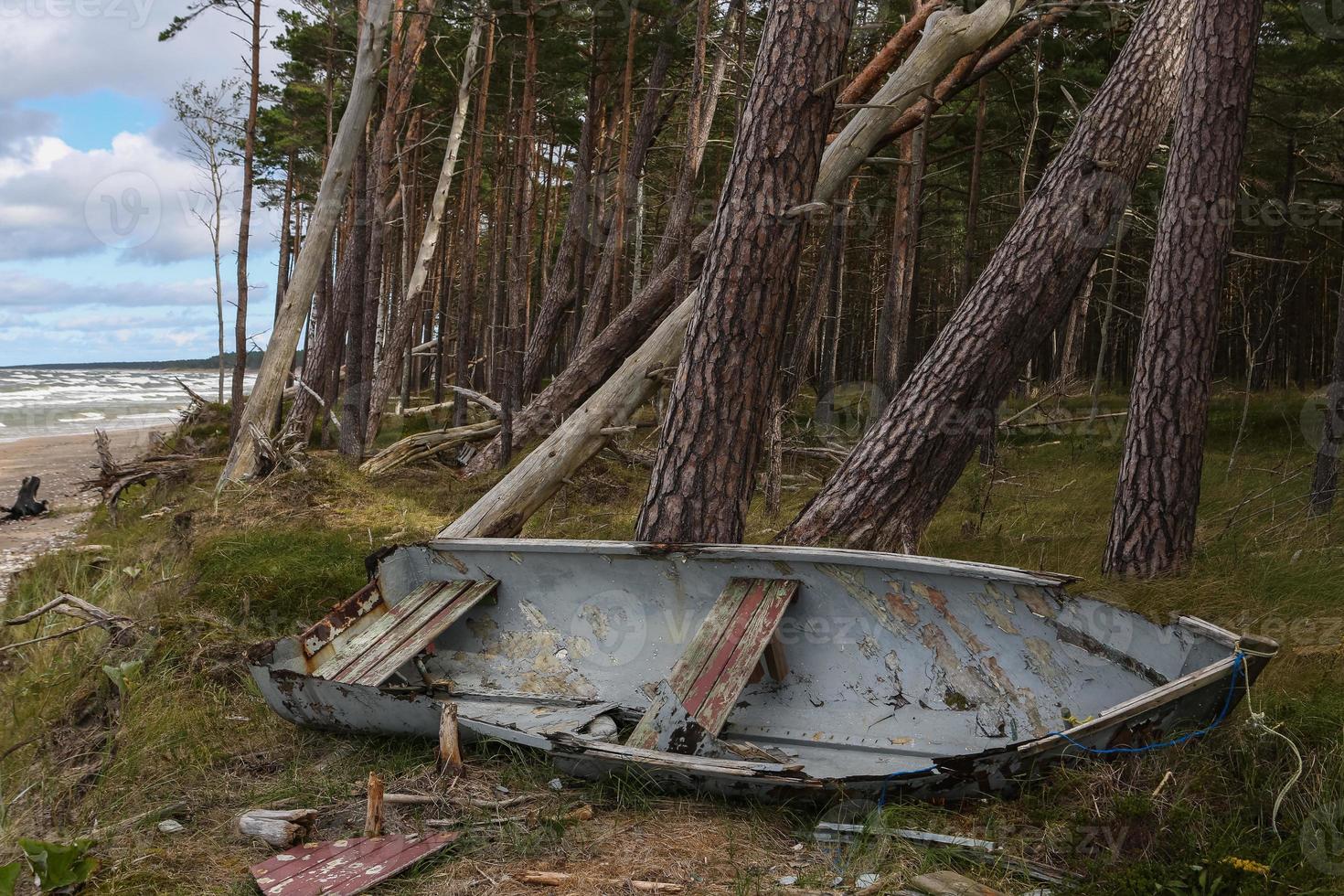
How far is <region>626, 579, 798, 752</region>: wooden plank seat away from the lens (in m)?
3.94

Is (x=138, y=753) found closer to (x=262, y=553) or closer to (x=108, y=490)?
(x=262, y=553)

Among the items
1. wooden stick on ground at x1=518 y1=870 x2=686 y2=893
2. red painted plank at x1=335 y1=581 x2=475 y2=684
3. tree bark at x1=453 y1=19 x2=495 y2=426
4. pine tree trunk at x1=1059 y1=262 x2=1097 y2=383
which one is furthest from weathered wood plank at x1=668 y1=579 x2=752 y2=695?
tree bark at x1=453 y1=19 x2=495 y2=426

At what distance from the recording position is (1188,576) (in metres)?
5.86

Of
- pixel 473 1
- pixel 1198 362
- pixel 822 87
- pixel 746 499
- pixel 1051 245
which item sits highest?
pixel 473 1

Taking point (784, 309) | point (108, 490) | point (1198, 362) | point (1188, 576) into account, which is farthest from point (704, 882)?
point (108, 490)

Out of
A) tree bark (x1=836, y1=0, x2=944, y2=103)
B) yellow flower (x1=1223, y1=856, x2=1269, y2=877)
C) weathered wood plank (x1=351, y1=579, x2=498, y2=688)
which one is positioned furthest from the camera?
tree bark (x1=836, y1=0, x2=944, y2=103)

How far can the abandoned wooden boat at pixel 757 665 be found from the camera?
11.7 feet

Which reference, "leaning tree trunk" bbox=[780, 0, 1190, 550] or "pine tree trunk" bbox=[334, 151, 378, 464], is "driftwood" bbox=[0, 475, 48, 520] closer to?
"pine tree trunk" bbox=[334, 151, 378, 464]

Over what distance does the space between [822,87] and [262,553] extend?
17.3 feet

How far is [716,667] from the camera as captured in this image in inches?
177

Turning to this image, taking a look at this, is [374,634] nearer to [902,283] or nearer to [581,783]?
[581,783]

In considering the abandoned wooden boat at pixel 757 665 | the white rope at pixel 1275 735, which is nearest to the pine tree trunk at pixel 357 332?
the abandoned wooden boat at pixel 757 665

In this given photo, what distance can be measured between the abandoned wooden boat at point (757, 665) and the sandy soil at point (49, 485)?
5660 millimetres

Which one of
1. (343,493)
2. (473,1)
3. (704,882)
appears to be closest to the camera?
(704,882)
